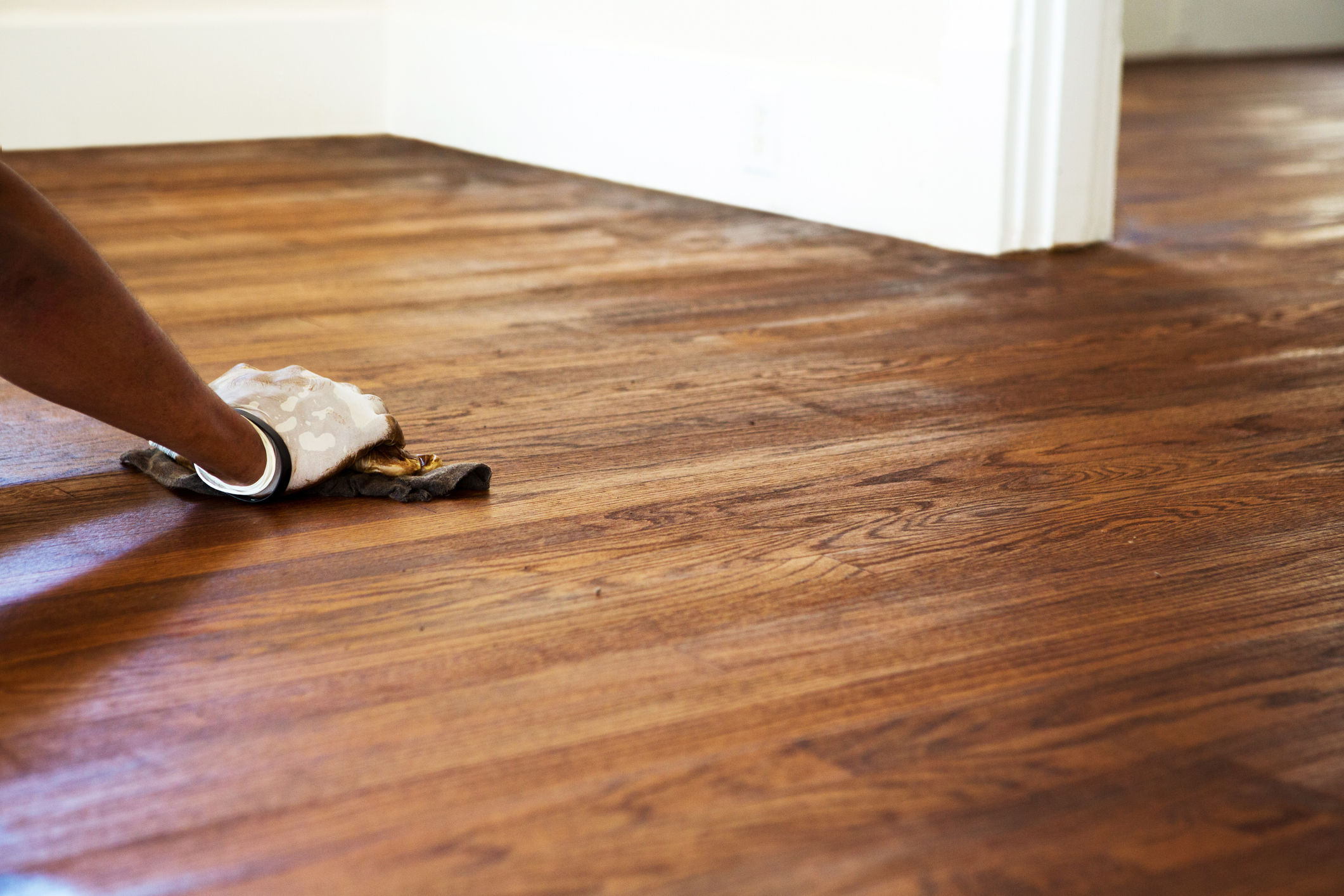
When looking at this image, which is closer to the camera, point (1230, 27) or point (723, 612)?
point (723, 612)

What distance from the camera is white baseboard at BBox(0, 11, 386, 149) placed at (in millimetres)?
3072

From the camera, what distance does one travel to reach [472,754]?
0.75 metres

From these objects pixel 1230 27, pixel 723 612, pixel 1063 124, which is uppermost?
pixel 1230 27

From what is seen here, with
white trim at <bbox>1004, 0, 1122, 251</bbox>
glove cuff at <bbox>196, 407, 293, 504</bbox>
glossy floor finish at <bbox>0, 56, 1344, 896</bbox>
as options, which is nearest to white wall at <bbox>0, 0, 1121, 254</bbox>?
white trim at <bbox>1004, 0, 1122, 251</bbox>

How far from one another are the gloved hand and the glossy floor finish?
0.15 feet

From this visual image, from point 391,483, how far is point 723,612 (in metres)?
0.35

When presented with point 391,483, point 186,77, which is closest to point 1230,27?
point 186,77

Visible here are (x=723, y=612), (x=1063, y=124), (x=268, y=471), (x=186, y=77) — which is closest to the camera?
(x=723, y=612)

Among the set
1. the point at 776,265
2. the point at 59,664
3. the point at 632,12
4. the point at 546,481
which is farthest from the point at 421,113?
the point at 59,664

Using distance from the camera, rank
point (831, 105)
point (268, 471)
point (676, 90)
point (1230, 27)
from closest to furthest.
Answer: point (268, 471)
point (831, 105)
point (676, 90)
point (1230, 27)

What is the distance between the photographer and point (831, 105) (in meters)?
2.31

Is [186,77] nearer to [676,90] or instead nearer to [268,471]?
[676,90]

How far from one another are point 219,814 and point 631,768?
213mm

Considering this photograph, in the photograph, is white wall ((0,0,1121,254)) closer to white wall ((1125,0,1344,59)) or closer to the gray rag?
the gray rag
